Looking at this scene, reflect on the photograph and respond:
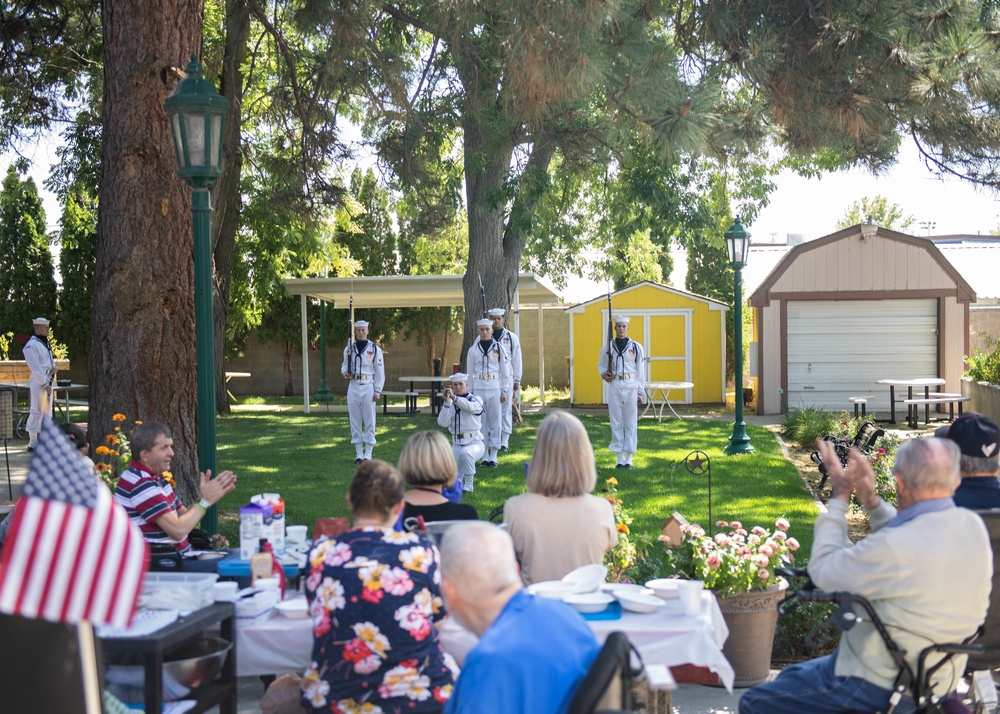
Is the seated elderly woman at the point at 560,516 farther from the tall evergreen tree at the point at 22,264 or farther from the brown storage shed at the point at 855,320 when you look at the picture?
the tall evergreen tree at the point at 22,264

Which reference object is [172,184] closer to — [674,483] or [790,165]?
[674,483]

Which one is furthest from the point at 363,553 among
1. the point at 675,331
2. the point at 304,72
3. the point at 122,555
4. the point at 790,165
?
the point at 790,165

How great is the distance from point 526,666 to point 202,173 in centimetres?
447

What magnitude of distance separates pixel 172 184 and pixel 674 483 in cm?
593

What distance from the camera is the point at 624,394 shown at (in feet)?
42.7

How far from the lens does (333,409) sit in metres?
21.6

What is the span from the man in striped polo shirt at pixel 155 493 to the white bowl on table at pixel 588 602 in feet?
6.09

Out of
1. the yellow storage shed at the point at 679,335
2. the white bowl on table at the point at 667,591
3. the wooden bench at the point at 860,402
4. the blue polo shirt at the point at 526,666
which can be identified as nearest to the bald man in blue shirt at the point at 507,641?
the blue polo shirt at the point at 526,666

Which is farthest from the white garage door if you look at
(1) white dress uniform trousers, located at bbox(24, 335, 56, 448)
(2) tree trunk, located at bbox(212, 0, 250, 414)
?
(1) white dress uniform trousers, located at bbox(24, 335, 56, 448)

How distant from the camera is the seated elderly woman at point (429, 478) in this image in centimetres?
448

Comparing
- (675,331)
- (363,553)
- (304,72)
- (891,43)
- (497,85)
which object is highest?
(304,72)

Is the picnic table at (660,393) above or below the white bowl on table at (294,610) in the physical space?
above

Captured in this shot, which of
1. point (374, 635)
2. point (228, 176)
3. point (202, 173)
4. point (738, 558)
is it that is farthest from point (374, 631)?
point (228, 176)

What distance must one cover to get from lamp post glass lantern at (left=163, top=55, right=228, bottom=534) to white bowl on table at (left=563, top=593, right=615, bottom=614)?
117 inches
